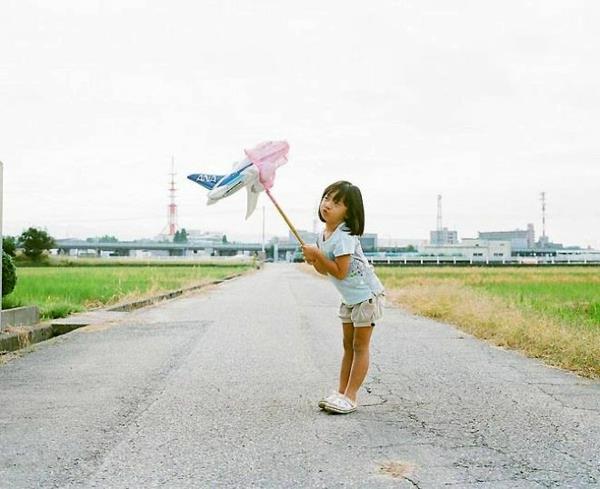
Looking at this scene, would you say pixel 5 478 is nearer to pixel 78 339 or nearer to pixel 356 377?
pixel 356 377

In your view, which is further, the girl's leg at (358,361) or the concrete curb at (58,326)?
the concrete curb at (58,326)

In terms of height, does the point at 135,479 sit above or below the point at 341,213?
below

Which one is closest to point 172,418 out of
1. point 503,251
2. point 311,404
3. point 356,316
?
point 311,404

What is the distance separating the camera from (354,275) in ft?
15.4

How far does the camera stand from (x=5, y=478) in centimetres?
331

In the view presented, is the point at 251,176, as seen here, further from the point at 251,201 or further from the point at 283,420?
the point at 283,420

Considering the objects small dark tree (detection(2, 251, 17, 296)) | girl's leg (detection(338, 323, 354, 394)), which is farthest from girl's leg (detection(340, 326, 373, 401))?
small dark tree (detection(2, 251, 17, 296))

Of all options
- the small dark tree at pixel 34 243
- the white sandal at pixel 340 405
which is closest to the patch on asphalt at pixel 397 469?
the white sandal at pixel 340 405

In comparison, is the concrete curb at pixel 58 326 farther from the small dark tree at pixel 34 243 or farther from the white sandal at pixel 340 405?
the small dark tree at pixel 34 243

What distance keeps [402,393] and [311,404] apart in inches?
33.6

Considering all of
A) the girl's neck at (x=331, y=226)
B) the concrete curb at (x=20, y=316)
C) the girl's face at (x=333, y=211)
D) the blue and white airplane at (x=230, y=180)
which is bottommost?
the concrete curb at (x=20, y=316)

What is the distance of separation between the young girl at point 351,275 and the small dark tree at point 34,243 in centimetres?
6798

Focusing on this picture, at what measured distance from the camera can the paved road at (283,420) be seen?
3381 mm

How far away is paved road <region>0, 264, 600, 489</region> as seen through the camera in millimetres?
3381
